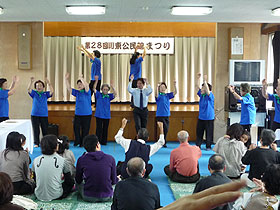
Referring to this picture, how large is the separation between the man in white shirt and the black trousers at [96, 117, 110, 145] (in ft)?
2.08

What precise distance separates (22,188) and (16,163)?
322mm

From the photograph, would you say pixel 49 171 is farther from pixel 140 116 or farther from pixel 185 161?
pixel 140 116

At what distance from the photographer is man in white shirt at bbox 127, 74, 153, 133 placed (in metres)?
7.54

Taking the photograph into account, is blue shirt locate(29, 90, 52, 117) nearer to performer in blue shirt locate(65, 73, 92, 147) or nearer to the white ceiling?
performer in blue shirt locate(65, 73, 92, 147)

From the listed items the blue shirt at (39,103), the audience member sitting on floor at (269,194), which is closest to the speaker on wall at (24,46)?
the blue shirt at (39,103)

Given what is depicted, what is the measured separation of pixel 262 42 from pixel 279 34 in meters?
0.67

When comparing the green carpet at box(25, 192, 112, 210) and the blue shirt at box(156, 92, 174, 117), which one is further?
the blue shirt at box(156, 92, 174, 117)

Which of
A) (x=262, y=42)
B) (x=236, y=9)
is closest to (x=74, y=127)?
(x=236, y=9)

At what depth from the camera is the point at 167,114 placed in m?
7.70

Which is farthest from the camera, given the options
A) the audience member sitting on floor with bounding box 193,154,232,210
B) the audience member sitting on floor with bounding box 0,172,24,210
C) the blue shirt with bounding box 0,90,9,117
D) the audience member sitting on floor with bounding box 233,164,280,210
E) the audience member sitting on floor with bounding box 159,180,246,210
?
the blue shirt with bounding box 0,90,9,117

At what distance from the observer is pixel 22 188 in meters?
4.12

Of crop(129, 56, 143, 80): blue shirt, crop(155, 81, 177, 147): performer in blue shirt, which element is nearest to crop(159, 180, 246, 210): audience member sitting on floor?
crop(155, 81, 177, 147): performer in blue shirt

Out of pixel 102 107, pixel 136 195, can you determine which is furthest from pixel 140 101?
pixel 136 195

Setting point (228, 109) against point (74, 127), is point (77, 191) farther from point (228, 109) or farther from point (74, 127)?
point (228, 109)
